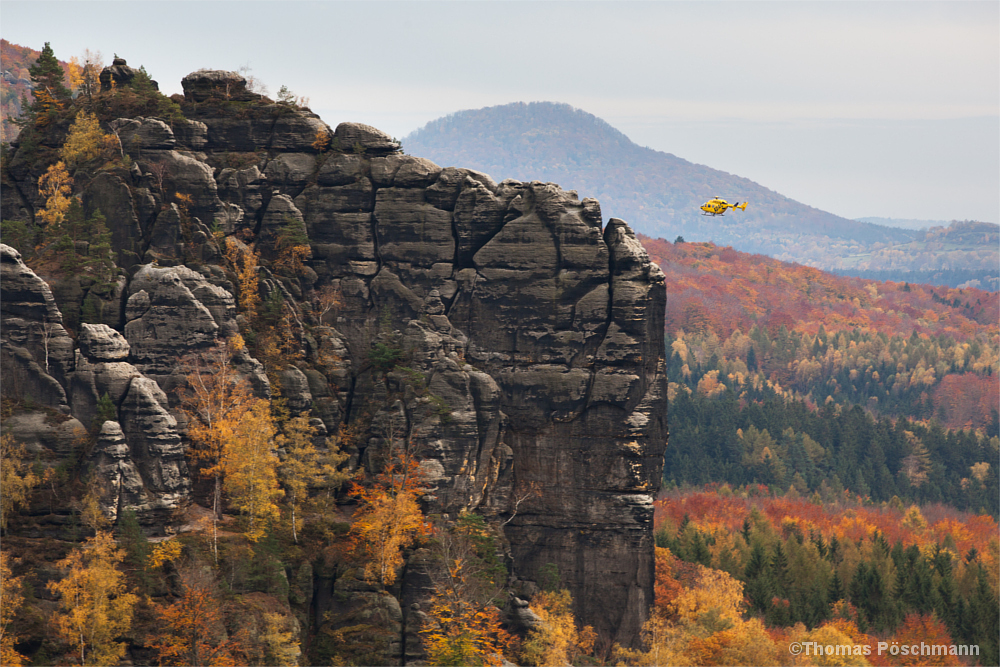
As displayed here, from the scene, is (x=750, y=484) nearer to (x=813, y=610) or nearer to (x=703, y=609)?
(x=813, y=610)

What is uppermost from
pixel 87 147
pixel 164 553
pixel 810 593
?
pixel 87 147

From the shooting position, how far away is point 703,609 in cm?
8394

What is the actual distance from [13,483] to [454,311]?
32062 millimetres

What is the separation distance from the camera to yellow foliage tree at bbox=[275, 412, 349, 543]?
73625mm

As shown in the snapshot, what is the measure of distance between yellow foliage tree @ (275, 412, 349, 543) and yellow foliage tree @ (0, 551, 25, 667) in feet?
56.3

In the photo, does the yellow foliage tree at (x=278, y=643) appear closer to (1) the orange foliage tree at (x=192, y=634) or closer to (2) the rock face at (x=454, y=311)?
(1) the orange foliage tree at (x=192, y=634)

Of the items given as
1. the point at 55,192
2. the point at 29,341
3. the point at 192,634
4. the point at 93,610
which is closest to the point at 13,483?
Result: the point at 29,341

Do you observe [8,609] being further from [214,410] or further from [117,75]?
[117,75]

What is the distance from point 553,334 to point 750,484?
102 metres

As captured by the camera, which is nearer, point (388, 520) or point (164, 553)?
point (164, 553)

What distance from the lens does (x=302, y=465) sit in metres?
74.1

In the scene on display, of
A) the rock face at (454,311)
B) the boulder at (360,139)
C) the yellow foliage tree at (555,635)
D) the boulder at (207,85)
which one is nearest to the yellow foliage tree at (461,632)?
the yellow foliage tree at (555,635)

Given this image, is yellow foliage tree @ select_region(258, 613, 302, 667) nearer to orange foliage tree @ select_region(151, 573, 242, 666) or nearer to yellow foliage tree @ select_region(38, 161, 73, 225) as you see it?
orange foliage tree @ select_region(151, 573, 242, 666)

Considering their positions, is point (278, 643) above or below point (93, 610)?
below
